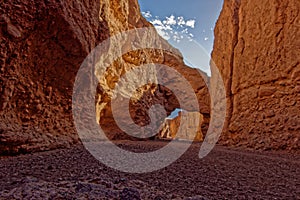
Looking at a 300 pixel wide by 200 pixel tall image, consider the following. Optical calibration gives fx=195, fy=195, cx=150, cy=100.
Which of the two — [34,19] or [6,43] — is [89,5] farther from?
[6,43]

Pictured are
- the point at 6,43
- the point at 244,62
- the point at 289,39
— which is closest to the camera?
the point at 6,43

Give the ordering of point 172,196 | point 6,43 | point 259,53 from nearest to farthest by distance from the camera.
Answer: point 172,196
point 6,43
point 259,53

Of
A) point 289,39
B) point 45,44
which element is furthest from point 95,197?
point 289,39

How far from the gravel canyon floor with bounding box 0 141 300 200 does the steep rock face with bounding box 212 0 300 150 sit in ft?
5.46

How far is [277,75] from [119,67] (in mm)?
3791

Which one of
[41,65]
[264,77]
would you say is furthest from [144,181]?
[264,77]

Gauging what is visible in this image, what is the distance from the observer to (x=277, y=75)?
3256 millimetres

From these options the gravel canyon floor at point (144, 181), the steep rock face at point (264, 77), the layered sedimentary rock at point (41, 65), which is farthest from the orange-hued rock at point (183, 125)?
the gravel canyon floor at point (144, 181)

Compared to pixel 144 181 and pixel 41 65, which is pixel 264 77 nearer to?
pixel 144 181

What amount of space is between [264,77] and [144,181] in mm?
3261

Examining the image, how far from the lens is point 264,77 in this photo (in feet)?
11.5

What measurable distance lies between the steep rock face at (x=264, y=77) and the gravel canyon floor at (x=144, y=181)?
166cm

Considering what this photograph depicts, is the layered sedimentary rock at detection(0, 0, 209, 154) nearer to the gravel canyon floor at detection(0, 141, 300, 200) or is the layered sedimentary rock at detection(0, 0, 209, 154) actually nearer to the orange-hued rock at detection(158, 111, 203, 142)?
the gravel canyon floor at detection(0, 141, 300, 200)

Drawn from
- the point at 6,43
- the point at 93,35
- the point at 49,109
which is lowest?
the point at 49,109
